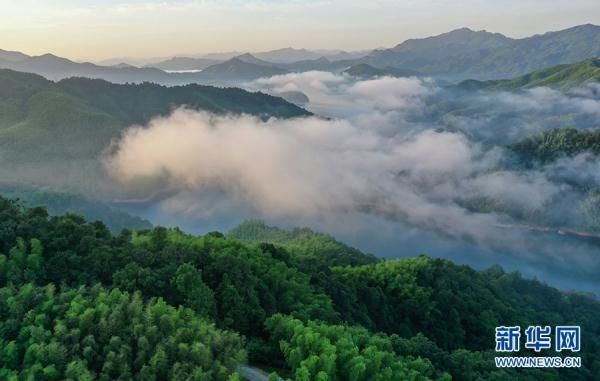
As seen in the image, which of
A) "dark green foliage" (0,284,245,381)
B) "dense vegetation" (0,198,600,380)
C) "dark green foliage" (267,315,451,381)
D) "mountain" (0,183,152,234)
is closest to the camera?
"dark green foliage" (0,284,245,381)

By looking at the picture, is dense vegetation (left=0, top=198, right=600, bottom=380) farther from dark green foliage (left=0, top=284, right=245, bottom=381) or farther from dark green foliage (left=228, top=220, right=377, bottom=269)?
dark green foliage (left=228, top=220, right=377, bottom=269)

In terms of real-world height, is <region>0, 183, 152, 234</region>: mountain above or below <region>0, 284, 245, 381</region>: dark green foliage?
below

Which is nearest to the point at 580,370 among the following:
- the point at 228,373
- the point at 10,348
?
the point at 228,373

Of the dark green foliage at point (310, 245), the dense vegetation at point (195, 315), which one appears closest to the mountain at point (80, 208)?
the dark green foliage at point (310, 245)

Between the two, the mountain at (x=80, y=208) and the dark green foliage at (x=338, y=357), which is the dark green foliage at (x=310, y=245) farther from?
the mountain at (x=80, y=208)

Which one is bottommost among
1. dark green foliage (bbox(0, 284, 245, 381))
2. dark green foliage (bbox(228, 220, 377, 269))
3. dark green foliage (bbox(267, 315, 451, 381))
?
dark green foliage (bbox(228, 220, 377, 269))

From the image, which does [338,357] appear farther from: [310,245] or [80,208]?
[80,208]

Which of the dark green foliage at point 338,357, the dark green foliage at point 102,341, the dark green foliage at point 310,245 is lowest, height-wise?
the dark green foliage at point 310,245

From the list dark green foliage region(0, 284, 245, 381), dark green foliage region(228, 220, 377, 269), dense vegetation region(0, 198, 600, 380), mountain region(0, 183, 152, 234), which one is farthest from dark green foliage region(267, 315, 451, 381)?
mountain region(0, 183, 152, 234)

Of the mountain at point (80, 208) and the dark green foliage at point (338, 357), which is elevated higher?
the dark green foliage at point (338, 357)

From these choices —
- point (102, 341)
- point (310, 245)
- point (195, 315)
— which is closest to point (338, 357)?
point (195, 315)
